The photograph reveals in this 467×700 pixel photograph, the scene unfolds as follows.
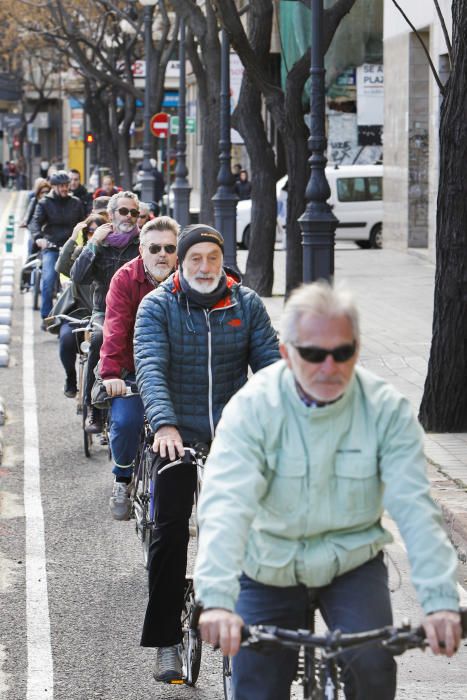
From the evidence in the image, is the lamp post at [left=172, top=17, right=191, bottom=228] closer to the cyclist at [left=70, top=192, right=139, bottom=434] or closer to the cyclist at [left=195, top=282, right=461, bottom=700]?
the cyclist at [left=70, top=192, right=139, bottom=434]

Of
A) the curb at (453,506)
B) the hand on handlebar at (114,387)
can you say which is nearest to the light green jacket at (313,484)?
the hand on handlebar at (114,387)

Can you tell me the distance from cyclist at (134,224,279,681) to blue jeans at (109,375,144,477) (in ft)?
5.40

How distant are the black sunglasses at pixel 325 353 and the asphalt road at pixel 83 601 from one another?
0.76 m

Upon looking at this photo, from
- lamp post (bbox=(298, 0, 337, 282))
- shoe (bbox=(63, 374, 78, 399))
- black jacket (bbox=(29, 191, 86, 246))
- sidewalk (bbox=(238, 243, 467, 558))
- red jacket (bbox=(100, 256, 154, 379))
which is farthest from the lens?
black jacket (bbox=(29, 191, 86, 246))

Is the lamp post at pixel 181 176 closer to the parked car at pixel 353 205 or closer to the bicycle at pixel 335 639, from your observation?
the parked car at pixel 353 205

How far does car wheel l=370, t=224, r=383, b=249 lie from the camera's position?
3381 cm

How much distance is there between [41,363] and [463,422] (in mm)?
6714

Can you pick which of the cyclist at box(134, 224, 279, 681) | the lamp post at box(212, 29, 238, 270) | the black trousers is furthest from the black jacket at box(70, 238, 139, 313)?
the lamp post at box(212, 29, 238, 270)

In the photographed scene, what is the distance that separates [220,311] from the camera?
5.94 meters

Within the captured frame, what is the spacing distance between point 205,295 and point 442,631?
257 cm

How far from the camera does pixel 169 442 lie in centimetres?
556

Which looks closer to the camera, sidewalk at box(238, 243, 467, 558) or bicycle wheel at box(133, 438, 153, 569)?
bicycle wheel at box(133, 438, 153, 569)

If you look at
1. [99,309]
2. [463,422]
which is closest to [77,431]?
[99,309]

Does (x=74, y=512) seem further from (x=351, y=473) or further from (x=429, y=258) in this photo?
(x=429, y=258)
